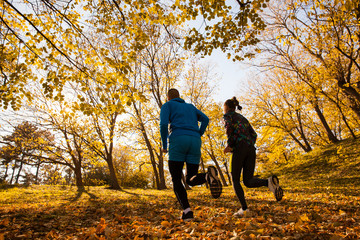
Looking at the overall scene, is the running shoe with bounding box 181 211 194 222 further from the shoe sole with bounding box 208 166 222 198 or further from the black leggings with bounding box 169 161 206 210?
the shoe sole with bounding box 208 166 222 198

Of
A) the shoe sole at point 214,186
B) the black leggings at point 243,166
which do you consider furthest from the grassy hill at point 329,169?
the shoe sole at point 214,186

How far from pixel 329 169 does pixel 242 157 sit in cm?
1020

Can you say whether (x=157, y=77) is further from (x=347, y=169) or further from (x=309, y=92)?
(x=347, y=169)

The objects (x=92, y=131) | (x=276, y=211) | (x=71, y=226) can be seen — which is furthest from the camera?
(x=92, y=131)

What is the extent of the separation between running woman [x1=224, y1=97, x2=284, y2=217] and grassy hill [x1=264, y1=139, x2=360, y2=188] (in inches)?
240

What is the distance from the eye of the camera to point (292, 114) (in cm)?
1788

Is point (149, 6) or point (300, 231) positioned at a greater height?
point (149, 6)

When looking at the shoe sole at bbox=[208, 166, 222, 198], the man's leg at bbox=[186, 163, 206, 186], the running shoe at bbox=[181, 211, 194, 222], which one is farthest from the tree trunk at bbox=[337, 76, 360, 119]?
the running shoe at bbox=[181, 211, 194, 222]

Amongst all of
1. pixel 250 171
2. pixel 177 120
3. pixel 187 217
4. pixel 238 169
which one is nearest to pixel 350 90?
pixel 250 171

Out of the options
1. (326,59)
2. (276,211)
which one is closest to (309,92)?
(326,59)

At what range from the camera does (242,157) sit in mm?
3320

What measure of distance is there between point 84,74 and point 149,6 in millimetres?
1966

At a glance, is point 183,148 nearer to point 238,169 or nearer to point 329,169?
Result: point 238,169

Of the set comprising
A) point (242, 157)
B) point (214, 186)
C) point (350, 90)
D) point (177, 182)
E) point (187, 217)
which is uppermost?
point (350, 90)
